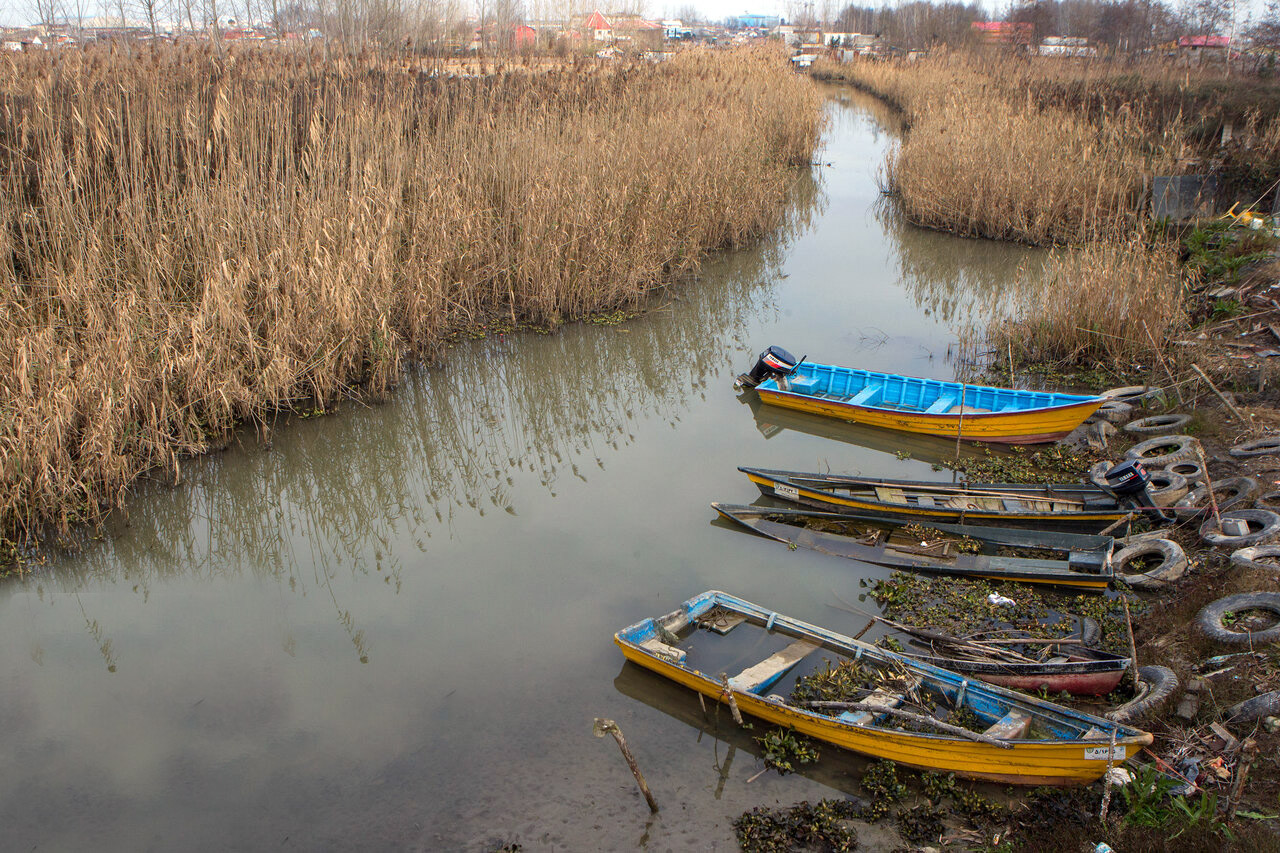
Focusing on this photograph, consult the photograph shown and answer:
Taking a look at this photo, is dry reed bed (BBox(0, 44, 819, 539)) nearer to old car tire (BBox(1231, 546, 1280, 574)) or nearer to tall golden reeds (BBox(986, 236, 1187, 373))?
tall golden reeds (BBox(986, 236, 1187, 373))

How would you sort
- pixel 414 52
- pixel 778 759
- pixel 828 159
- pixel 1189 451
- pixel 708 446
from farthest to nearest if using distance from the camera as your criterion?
1. pixel 828 159
2. pixel 414 52
3. pixel 708 446
4. pixel 1189 451
5. pixel 778 759

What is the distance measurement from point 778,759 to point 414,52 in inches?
518

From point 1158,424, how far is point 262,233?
28.7 ft

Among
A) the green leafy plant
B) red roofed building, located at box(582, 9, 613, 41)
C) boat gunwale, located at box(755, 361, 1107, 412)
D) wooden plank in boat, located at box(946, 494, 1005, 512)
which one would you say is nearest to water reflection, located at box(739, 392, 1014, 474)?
boat gunwale, located at box(755, 361, 1107, 412)

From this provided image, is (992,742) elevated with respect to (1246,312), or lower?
lower

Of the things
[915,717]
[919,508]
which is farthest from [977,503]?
[915,717]

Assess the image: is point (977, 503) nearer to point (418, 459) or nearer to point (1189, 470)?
point (1189, 470)

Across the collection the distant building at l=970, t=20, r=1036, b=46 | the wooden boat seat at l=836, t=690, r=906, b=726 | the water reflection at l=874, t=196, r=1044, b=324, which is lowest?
the wooden boat seat at l=836, t=690, r=906, b=726

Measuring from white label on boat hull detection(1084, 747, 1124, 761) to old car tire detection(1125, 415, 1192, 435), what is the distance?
4686 millimetres

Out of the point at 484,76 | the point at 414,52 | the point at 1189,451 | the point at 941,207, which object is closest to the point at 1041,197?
the point at 941,207

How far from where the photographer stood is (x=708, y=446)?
27.7 feet

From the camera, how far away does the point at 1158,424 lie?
25.9 feet

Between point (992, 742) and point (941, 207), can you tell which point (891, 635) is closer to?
point (992, 742)

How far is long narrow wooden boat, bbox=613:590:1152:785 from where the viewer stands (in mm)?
4082
